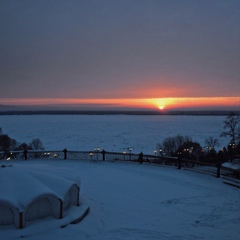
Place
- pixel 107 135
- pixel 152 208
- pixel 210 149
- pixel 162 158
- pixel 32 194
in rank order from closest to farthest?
pixel 32 194 → pixel 152 208 → pixel 162 158 → pixel 210 149 → pixel 107 135

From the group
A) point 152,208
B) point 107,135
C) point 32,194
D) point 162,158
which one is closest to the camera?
point 32,194

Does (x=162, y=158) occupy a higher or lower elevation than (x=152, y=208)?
higher

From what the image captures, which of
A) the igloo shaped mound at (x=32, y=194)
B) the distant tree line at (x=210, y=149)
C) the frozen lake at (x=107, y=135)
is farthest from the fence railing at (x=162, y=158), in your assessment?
the frozen lake at (x=107, y=135)

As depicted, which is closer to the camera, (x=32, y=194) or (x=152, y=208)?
(x=32, y=194)

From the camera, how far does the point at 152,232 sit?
8211 mm

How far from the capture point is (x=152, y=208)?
10.4 metres

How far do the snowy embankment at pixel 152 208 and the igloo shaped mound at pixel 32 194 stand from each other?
43 centimetres

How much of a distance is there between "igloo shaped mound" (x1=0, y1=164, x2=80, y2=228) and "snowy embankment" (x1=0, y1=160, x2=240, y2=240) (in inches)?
16.8

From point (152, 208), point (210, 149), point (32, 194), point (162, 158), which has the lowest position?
point (210, 149)

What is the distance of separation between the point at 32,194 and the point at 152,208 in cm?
464

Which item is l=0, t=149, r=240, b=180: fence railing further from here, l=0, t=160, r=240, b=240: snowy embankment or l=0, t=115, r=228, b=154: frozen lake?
l=0, t=115, r=228, b=154: frozen lake

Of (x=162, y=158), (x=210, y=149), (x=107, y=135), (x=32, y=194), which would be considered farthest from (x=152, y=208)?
(x=107, y=135)

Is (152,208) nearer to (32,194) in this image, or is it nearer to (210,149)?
(32,194)

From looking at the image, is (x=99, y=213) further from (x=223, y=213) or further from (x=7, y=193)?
(x=223, y=213)
